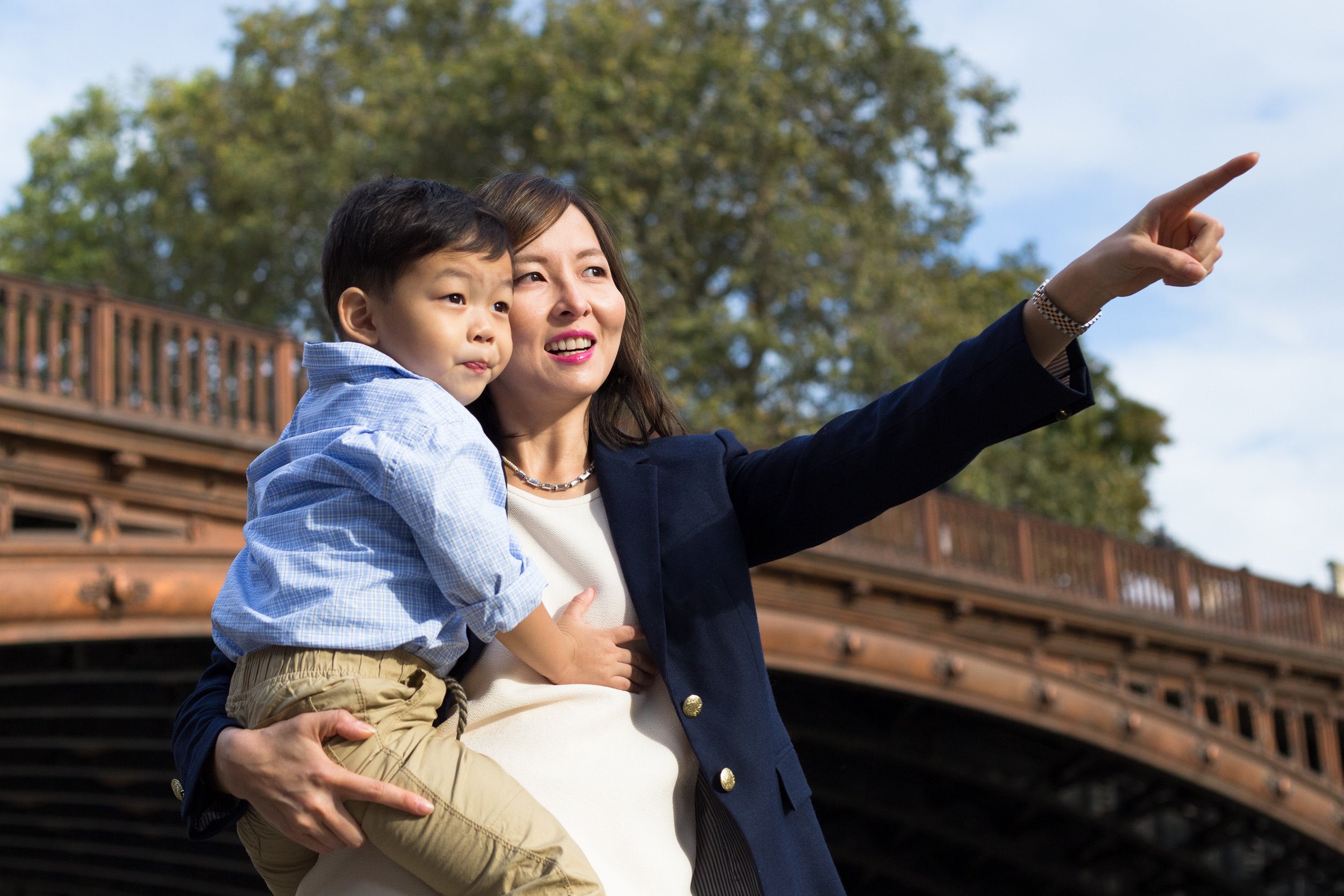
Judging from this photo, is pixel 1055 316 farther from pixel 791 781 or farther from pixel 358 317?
pixel 358 317

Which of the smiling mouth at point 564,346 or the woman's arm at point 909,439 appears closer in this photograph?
the woman's arm at point 909,439

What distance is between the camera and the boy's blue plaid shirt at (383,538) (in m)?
1.96

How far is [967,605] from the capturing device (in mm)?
14984

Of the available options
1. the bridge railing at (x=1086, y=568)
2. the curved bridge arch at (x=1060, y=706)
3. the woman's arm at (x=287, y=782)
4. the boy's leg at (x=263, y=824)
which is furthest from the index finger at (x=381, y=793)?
the bridge railing at (x=1086, y=568)

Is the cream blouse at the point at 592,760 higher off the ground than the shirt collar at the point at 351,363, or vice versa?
the shirt collar at the point at 351,363

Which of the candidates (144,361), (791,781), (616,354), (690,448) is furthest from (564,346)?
(144,361)

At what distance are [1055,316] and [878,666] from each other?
12361 mm

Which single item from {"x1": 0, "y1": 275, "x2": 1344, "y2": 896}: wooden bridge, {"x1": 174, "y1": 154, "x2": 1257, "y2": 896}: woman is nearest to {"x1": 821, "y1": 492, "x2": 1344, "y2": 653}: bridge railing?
{"x1": 0, "y1": 275, "x2": 1344, "y2": 896}: wooden bridge

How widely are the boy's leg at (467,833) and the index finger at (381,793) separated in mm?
17

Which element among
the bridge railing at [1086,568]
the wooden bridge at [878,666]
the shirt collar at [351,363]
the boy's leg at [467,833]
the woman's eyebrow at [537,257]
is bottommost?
the boy's leg at [467,833]

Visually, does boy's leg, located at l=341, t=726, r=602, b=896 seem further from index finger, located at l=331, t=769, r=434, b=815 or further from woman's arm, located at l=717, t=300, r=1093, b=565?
woman's arm, located at l=717, t=300, r=1093, b=565

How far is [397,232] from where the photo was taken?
7.12 ft

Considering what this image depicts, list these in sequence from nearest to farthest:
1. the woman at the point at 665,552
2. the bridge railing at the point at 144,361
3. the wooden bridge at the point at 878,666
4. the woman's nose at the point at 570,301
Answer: the woman at the point at 665,552 → the woman's nose at the point at 570,301 → the bridge railing at the point at 144,361 → the wooden bridge at the point at 878,666

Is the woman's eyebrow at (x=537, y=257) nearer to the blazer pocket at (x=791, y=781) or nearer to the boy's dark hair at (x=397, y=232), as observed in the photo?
the boy's dark hair at (x=397, y=232)
